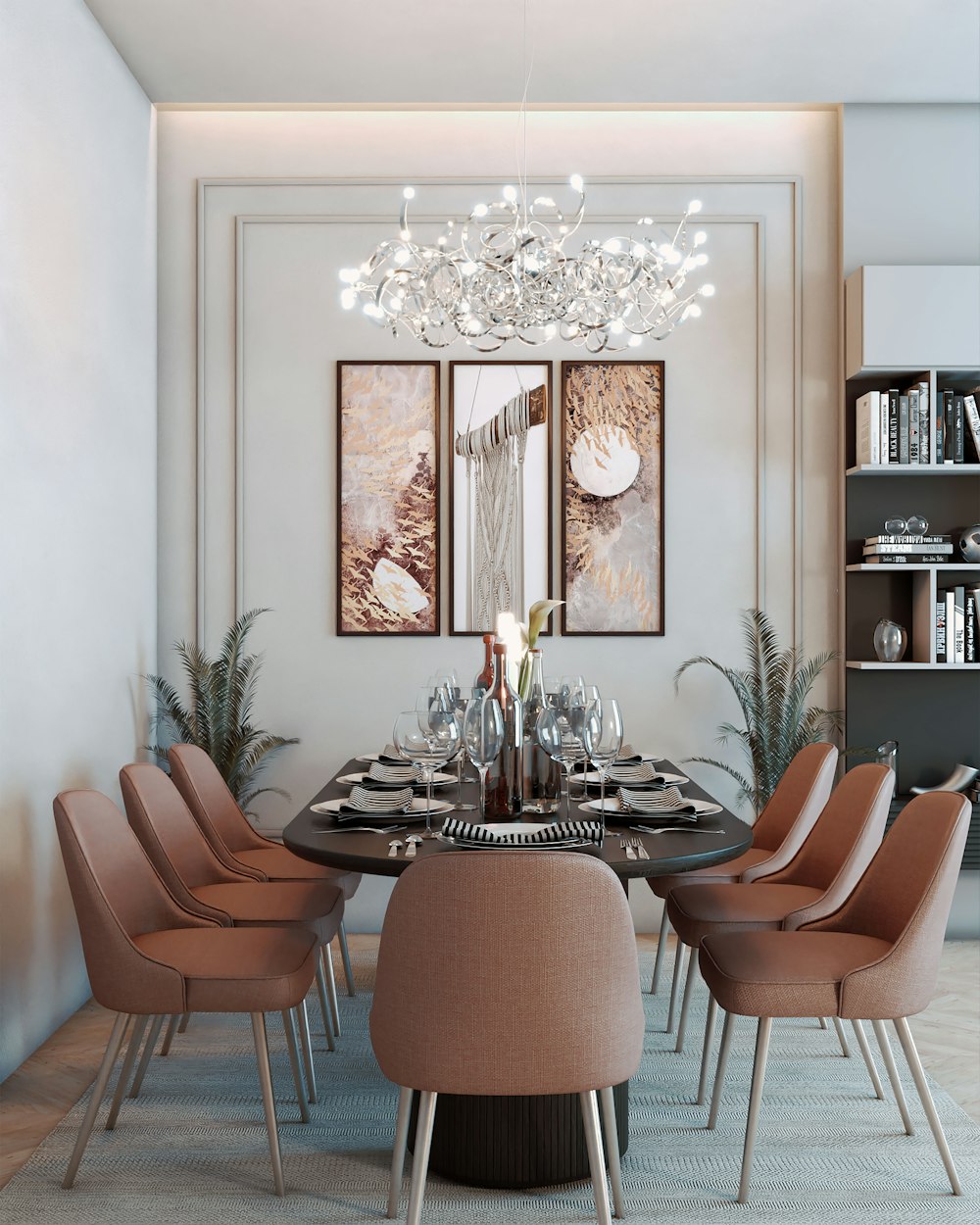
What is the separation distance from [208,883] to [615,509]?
225 cm

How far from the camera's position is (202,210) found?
4496 mm

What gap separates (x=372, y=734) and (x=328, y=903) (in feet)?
5.26

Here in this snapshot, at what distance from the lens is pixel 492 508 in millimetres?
4473

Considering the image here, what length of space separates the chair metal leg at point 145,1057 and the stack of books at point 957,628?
3058 mm

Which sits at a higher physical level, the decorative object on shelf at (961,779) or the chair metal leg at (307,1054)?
the decorative object on shelf at (961,779)

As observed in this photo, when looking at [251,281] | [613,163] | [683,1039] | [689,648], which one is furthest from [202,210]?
[683,1039]

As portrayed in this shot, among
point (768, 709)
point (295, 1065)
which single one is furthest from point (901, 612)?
point (295, 1065)

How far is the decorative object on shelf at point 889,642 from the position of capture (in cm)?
425

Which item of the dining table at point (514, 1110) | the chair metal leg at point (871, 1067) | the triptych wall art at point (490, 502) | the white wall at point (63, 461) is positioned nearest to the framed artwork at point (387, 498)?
the triptych wall art at point (490, 502)

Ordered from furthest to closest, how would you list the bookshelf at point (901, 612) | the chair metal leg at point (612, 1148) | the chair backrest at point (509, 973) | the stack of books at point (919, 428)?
the bookshelf at point (901, 612)
the stack of books at point (919, 428)
the chair metal leg at point (612, 1148)
the chair backrest at point (509, 973)

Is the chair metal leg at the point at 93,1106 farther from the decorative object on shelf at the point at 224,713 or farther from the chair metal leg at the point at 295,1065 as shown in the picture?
the decorative object on shelf at the point at 224,713

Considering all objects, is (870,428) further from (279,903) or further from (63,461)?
(63,461)

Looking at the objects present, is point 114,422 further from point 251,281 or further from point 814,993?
point 814,993

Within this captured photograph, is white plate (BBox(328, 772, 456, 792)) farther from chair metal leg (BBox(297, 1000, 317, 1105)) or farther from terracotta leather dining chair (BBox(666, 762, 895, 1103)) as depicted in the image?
terracotta leather dining chair (BBox(666, 762, 895, 1103))
